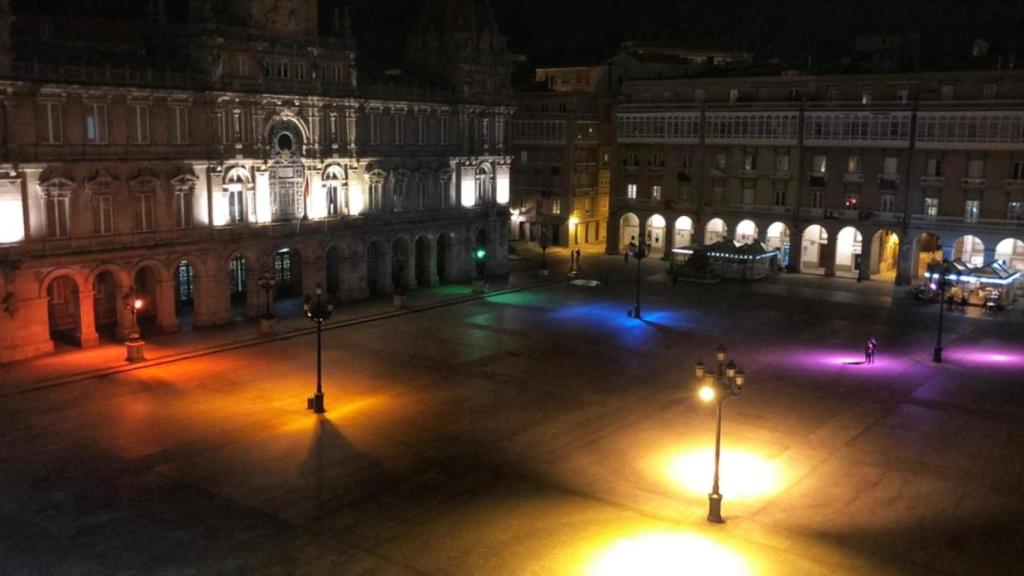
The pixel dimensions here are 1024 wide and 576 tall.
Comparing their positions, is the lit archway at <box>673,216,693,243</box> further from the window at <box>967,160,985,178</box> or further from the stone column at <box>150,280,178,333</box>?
the stone column at <box>150,280,178,333</box>

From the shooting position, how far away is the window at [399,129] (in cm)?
6706

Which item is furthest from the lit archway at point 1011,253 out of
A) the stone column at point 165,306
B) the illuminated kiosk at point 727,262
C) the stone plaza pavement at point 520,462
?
the stone column at point 165,306

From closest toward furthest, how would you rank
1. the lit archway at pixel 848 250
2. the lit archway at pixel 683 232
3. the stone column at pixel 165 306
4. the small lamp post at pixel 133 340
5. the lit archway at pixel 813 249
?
the small lamp post at pixel 133 340 → the stone column at pixel 165 306 → the lit archway at pixel 848 250 → the lit archway at pixel 813 249 → the lit archway at pixel 683 232

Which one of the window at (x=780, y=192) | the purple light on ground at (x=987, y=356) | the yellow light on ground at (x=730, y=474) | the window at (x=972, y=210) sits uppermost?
the window at (x=780, y=192)

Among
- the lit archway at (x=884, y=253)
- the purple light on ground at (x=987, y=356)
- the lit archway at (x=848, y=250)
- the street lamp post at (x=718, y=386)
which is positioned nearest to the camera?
the street lamp post at (x=718, y=386)

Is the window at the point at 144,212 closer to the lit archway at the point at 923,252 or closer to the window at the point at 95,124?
the window at the point at 95,124

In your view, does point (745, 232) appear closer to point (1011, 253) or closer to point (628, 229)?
point (628, 229)

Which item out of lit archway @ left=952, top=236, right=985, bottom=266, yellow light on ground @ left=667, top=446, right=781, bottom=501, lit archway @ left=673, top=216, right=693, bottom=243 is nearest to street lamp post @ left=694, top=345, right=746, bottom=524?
yellow light on ground @ left=667, top=446, right=781, bottom=501

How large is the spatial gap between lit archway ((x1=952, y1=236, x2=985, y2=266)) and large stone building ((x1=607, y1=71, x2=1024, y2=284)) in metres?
0.11

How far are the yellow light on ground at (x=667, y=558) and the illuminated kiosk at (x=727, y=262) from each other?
51906 millimetres

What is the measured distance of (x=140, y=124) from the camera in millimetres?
50125

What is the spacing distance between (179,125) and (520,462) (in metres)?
32.1

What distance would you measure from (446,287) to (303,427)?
3572 centimetres

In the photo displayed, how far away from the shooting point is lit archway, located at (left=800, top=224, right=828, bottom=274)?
81.2 meters
